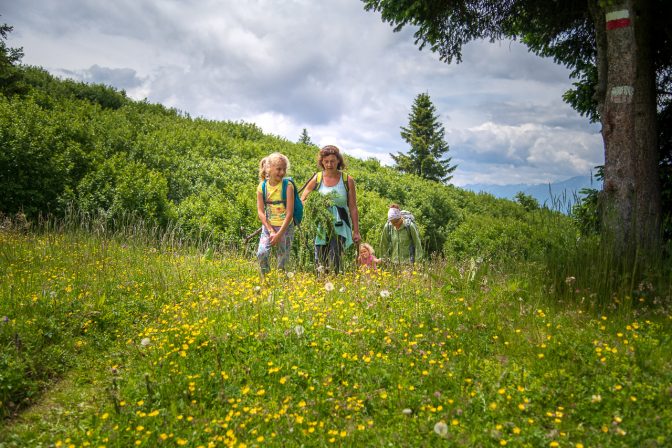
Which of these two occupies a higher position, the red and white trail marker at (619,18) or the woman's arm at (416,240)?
the red and white trail marker at (619,18)

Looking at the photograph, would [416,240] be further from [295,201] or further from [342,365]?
[342,365]

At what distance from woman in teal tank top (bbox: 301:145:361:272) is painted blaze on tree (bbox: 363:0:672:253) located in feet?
10.2

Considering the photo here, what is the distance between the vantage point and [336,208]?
630 centimetres

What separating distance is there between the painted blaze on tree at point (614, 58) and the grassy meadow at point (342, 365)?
147 centimetres

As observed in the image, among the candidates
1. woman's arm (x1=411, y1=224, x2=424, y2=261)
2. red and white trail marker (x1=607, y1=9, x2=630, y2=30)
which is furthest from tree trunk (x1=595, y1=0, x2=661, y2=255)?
woman's arm (x1=411, y1=224, x2=424, y2=261)

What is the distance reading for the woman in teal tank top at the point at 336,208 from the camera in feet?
20.6

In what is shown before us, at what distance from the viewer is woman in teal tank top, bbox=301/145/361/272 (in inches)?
248

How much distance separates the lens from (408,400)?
11.6 ft

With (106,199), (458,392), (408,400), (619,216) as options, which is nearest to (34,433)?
(408,400)

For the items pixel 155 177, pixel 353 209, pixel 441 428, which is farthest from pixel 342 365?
pixel 155 177

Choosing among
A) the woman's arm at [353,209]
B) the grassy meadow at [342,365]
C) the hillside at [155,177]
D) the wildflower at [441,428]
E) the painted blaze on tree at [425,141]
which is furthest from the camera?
the painted blaze on tree at [425,141]

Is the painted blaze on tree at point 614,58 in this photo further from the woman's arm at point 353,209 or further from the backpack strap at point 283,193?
the backpack strap at point 283,193

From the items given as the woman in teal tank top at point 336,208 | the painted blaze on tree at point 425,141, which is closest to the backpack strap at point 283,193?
the woman in teal tank top at point 336,208

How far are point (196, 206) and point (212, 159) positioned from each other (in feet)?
14.1
